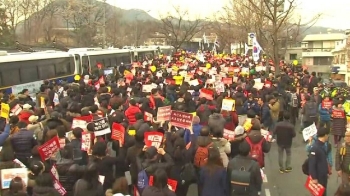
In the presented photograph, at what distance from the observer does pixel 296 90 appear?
1501 cm

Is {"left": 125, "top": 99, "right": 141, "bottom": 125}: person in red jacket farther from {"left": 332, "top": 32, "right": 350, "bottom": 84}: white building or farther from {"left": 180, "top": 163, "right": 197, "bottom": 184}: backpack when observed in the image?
{"left": 332, "top": 32, "right": 350, "bottom": 84}: white building

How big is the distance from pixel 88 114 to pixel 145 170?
3.55 m

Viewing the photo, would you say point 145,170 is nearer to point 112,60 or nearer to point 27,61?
point 27,61

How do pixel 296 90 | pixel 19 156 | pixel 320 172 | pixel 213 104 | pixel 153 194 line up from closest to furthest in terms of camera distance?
pixel 153 194 → pixel 320 172 → pixel 19 156 → pixel 213 104 → pixel 296 90

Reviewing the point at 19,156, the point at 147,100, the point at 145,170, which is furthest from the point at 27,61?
the point at 145,170

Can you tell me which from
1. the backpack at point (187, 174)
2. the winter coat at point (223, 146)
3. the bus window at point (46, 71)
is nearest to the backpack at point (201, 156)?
the backpack at point (187, 174)

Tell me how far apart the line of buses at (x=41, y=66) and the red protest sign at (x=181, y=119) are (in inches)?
469

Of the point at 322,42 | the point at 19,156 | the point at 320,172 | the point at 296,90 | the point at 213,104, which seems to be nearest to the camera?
the point at 320,172

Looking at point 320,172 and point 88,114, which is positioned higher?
point 88,114

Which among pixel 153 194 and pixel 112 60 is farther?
pixel 112 60

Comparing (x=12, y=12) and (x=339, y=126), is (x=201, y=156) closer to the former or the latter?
(x=339, y=126)

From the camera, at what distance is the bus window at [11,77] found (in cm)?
1902

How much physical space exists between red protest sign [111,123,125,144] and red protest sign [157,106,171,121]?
67.6 inches

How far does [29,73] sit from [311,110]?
44.8 ft
